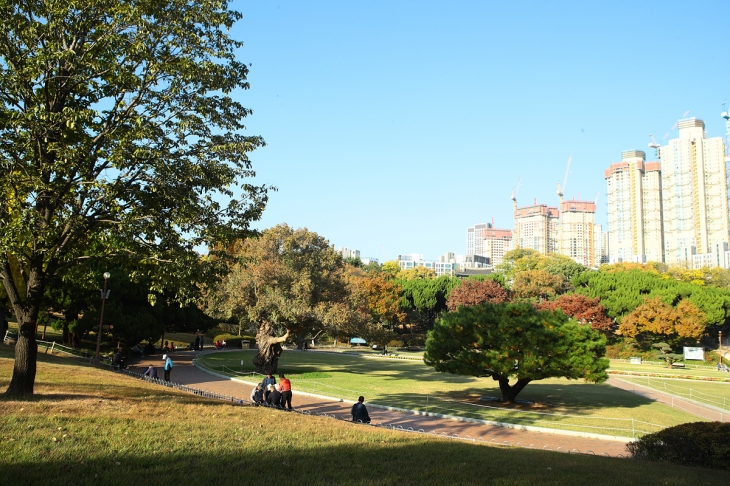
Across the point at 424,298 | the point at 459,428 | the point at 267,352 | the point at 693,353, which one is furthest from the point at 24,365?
the point at 424,298

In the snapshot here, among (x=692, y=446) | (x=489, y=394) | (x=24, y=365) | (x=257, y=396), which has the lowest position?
(x=489, y=394)

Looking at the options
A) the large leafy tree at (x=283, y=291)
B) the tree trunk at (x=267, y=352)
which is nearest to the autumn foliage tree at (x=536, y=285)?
the large leafy tree at (x=283, y=291)

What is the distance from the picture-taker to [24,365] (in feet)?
40.5

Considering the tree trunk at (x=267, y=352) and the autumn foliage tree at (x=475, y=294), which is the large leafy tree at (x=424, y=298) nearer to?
the autumn foliage tree at (x=475, y=294)

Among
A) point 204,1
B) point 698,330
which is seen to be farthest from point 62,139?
point 698,330

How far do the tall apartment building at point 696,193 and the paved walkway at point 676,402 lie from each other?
167m

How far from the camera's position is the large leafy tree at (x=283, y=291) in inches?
1332

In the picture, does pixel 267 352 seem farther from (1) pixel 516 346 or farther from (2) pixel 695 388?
(2) pixel 695 388

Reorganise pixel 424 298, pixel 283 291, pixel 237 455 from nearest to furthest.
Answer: pixel 237 455, pixel 283 291, pixel 424 298

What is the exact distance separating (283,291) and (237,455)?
27.4 meters

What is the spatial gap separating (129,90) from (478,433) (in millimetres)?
13949

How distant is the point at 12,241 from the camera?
11.0m

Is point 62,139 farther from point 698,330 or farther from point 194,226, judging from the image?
point 698,330

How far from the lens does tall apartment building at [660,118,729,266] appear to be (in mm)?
184625
